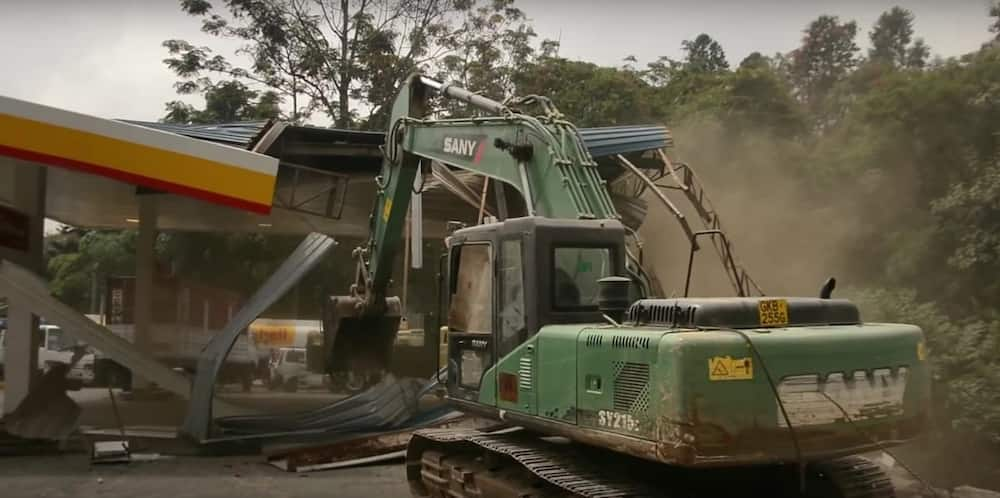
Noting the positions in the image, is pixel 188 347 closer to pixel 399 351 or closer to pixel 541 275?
pixel 399 351

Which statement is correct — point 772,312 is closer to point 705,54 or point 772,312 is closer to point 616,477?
point 616,477

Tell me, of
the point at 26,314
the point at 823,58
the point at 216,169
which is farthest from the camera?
the point at 823,58

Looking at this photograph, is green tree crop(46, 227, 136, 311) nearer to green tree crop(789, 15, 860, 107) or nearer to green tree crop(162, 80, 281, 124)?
green tree crop(162, 80, 281, 124)

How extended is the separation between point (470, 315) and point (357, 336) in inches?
221

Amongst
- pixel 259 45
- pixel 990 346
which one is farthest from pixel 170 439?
pixel 259 45

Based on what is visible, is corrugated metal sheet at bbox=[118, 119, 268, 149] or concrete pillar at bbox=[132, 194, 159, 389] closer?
corrugated metal sheet at bbox=[118, 119, 268, 149]

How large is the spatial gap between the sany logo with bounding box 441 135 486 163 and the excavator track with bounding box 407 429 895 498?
10.1 feet

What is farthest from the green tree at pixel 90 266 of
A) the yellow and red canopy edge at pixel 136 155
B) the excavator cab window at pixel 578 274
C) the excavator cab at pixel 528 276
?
the excavator cab window at pixel 578 274

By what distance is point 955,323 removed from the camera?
494 inches

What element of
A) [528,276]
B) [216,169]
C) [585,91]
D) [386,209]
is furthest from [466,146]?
[585,91]

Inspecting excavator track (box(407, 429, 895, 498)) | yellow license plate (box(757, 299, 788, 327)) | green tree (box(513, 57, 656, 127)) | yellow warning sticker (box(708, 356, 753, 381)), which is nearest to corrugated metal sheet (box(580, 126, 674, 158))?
excavator track (box(407, 429, 895, 498))

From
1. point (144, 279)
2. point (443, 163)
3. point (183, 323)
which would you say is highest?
point (443, 163)

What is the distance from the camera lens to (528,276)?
607 cm

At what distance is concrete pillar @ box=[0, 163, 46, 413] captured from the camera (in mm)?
14773
